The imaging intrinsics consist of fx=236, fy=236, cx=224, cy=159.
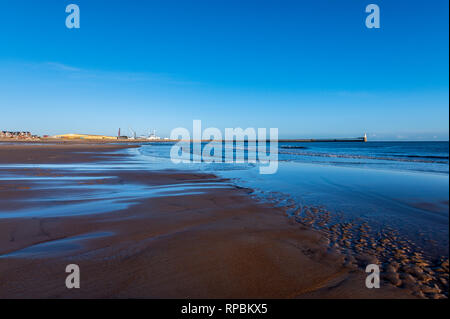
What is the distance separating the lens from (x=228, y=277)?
288cm

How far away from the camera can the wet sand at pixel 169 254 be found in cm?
262

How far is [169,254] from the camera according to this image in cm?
345

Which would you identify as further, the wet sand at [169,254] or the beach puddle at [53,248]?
the beach puddle at [53,248]

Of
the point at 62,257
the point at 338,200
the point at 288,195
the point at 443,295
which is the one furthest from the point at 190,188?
the point at 443,295

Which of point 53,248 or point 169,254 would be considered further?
point 53,248

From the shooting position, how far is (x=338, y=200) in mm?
6840

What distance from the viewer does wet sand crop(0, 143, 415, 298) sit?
2625 mm

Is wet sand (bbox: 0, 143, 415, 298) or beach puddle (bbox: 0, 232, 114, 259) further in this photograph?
beach puddle (bbox: 0, 232, 114, 259)

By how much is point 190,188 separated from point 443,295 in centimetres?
714
